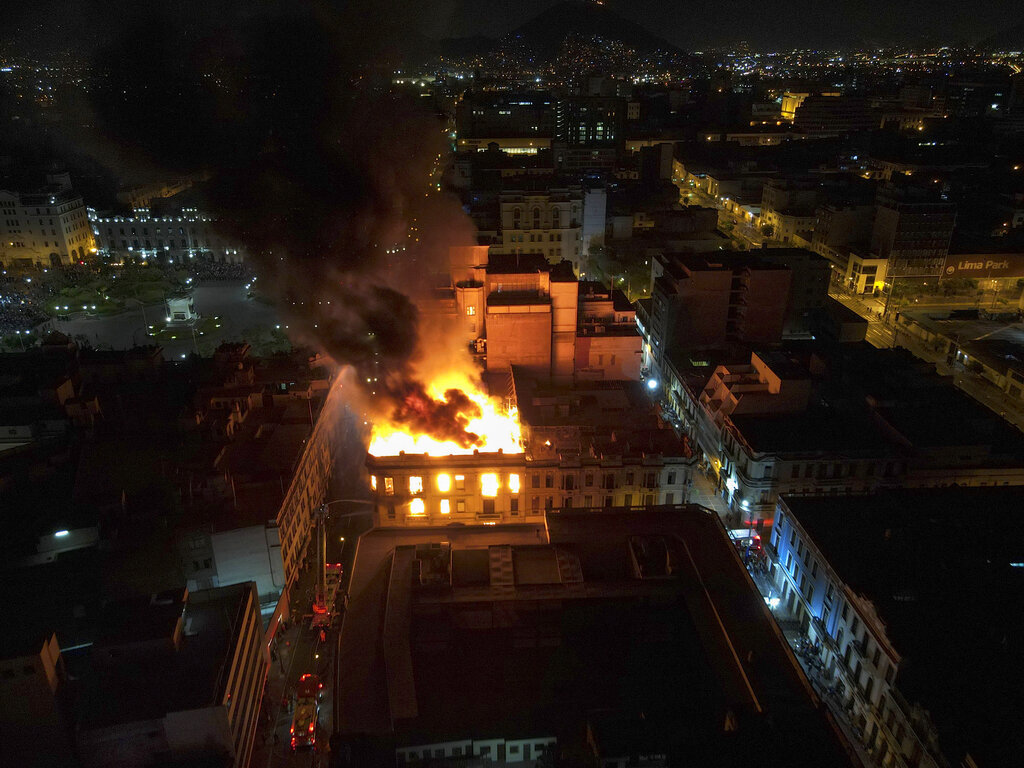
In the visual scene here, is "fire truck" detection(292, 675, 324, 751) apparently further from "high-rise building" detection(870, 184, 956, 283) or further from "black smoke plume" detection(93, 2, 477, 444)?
"high-rise building" detection(870, 184, 956, 283)

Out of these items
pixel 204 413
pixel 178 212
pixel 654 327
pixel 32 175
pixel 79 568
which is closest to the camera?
pixel 79 568

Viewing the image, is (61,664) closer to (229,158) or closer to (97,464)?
(97,464)

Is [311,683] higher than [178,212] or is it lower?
lower

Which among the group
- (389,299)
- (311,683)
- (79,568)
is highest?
(389,299)

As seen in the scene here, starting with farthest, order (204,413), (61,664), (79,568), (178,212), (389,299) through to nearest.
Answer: (178,212) → (389,299) → (204,413) → (79,568) → (61,664)

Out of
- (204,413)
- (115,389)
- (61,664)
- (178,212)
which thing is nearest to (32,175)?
(178,212)

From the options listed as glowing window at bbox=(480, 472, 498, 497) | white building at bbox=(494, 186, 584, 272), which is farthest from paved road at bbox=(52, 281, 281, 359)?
glowing window at bbox=(480, 472, 498, 497)

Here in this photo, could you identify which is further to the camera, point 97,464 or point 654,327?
point 654,327
